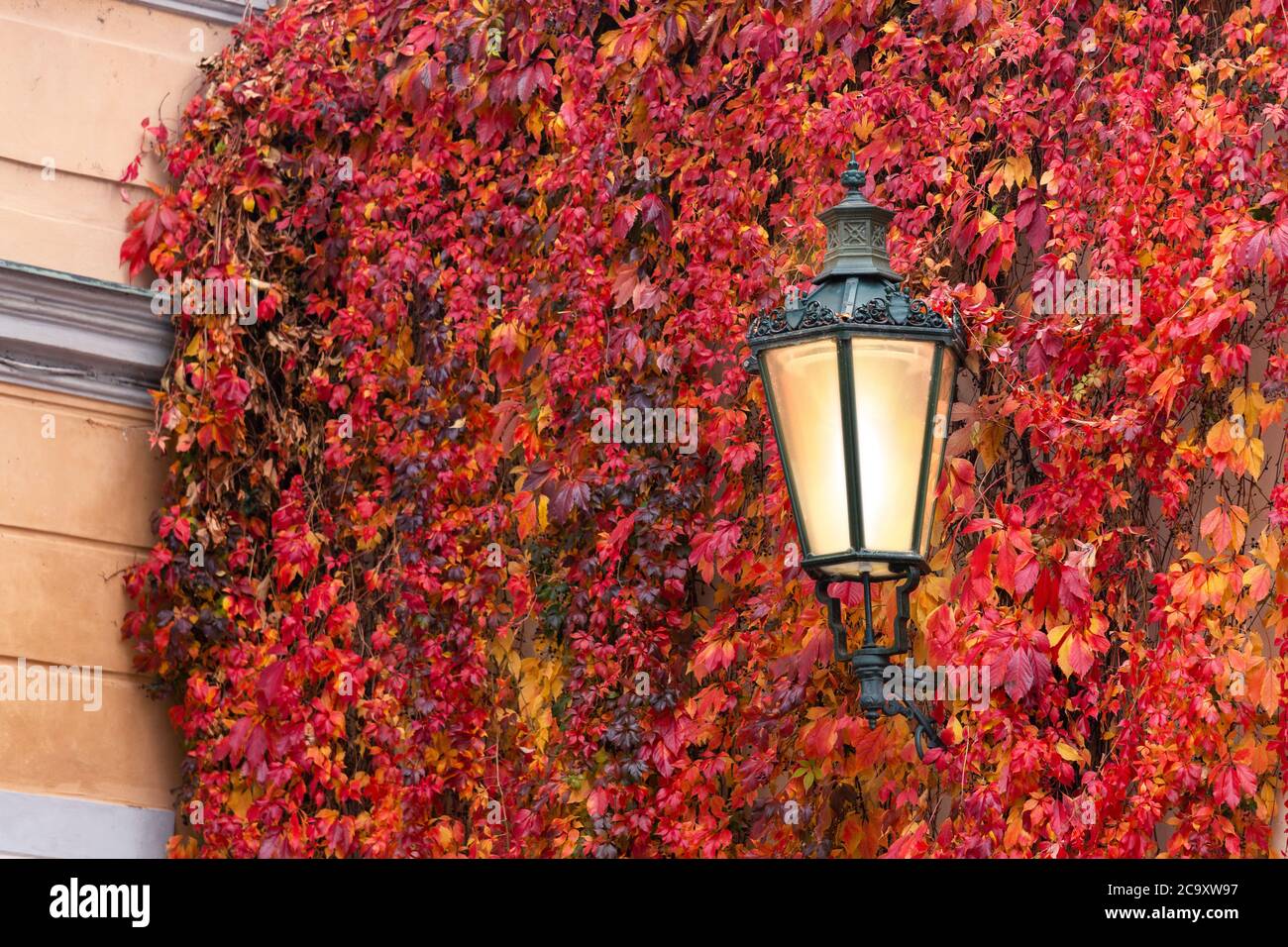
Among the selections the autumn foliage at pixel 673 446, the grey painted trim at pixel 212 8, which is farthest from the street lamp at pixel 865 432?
the grey painted trim at pixel 212 8

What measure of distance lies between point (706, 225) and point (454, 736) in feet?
5.87

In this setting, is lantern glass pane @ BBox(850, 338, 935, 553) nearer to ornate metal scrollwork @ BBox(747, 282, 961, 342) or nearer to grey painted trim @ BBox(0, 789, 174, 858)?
ornate metal scrollwork @ BBox(747, 282, 961, 342)

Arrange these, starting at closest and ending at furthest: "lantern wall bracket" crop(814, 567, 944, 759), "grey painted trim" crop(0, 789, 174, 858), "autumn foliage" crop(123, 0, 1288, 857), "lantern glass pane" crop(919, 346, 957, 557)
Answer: "lantern wall bracket" crop(814, 567, 944, 759)
"lantern glass pane" crop(919, 346, 957, 557)
"autumn foliage" crop(123, 0, 1288, 857)
"grey painted trim" crop(0, 789, 174, 858)

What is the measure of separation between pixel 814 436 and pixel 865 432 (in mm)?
103

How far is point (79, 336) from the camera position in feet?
22.5

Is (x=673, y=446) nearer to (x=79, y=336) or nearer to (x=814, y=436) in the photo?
(x=814, y=436)

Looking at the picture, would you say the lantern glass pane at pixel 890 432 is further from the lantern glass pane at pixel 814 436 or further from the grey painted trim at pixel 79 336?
the grey painted trim at pixel 79 336

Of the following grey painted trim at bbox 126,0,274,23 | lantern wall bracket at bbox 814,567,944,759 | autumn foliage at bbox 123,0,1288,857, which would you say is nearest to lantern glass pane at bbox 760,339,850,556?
lantern wall bracket at bbox 814,567,944,759

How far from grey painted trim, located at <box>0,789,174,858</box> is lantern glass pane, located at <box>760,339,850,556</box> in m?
3.61

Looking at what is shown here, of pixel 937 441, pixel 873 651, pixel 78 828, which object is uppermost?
pixel 937 441

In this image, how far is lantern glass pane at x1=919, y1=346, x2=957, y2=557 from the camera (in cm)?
382

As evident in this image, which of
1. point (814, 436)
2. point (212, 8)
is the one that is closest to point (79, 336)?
point (212, 8)
